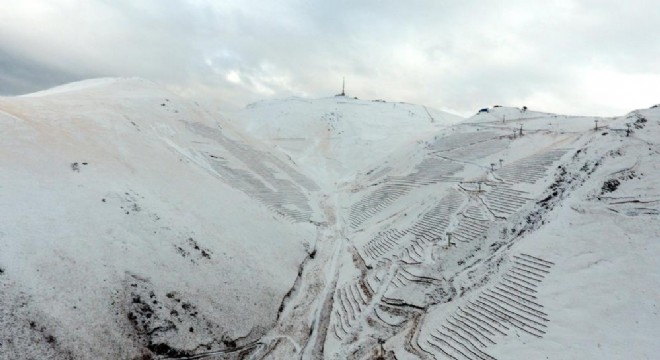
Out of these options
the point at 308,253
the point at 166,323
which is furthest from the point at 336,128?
the point at 166,323

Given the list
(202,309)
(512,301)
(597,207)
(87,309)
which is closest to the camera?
(87,309)

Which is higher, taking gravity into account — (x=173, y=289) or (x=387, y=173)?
(x=387, y=173)

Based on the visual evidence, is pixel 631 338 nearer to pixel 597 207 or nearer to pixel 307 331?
pixel 597 207

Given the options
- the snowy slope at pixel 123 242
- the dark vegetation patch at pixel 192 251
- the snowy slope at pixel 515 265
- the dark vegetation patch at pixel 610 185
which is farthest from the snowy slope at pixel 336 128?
the dark vegetation patch at pixel 610 185

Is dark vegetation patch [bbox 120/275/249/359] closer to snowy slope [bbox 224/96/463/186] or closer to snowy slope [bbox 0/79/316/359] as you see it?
snowy slope [bbox 0/79/316/359]

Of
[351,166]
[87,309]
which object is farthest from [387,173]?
[87,309]

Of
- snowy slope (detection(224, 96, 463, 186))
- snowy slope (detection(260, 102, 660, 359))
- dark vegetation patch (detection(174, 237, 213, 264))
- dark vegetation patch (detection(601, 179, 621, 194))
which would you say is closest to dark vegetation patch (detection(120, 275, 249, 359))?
dark vegetation patch (detection(174, 237, 213, 264))

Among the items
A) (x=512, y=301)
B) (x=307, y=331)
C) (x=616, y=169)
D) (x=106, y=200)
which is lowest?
(x=307, y=331)

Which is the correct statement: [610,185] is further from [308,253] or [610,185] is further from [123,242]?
[123,242]
